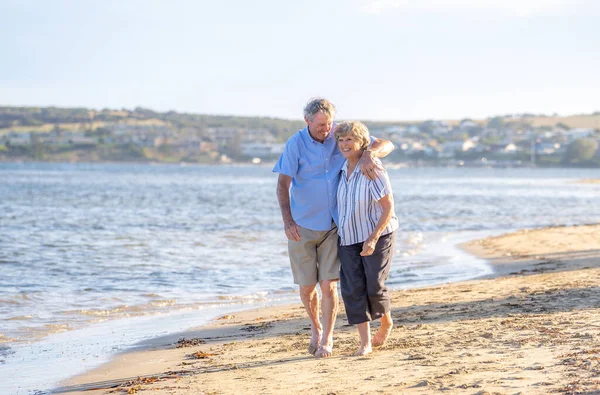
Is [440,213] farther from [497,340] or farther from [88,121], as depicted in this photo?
[88,121]

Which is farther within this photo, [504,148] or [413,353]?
[504,148]

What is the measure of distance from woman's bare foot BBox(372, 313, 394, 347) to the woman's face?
4.08ft

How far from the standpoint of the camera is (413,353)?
6051 mm

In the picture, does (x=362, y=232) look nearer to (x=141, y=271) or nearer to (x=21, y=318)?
(x=21, y=318)

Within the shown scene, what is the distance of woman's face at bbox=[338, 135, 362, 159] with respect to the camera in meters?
5.93

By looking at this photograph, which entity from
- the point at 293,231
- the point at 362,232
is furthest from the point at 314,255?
the point at 362,232

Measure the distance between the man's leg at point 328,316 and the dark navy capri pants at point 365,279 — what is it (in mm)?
124

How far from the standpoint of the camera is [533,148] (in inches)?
6004

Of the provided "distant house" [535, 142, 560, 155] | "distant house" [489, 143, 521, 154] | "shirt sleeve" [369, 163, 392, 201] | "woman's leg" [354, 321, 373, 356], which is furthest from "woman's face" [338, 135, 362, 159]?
"distant house" [489, 143, 521, 154]

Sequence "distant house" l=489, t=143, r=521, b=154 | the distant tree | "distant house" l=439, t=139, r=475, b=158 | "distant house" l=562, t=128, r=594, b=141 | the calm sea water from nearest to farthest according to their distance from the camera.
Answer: the calm sea water, the distant tree, "distant house" l=489, t=143, r=521, b=154, "distant house" l=562, t=128, r=594, b=141, "distant house" l=439, t=139, r=475, b=158

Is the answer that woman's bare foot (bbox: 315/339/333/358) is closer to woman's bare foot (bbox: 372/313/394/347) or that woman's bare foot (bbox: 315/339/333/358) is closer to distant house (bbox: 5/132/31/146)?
woman's bare foot (bbox: 372/313/394/347)

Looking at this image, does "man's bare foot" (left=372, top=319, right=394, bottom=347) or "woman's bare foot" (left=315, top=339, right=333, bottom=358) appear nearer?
"woman's bare foot" (left=315, top=339, right=333, bottom=358)

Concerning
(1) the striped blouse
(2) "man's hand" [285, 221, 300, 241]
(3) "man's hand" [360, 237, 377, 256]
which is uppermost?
(1) the striped blouse

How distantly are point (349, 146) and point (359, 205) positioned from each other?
1.35 ft
